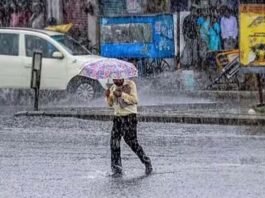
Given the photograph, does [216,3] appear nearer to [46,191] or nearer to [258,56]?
[258,56]

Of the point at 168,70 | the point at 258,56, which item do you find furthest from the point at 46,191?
the point at 168,70

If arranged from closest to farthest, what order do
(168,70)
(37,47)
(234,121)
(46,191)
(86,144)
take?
(46,191), (86,144), (234,121), (37,47), (168,70)

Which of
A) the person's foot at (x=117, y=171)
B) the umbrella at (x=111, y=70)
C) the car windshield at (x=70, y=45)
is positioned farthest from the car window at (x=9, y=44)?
the person's foot at (x=117, y=171)

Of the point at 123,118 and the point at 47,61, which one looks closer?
the point at 123,118

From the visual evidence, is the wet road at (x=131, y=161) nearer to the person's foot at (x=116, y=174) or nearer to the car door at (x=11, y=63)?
the person's foot at (x=116, y=174)

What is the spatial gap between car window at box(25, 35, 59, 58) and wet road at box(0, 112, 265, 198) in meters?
3.72

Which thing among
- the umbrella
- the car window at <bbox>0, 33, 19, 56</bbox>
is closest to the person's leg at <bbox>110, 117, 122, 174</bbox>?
the umbrella

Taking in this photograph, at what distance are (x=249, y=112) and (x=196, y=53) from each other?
8.04m

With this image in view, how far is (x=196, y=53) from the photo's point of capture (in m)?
27.0

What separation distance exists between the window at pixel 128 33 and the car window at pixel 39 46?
4.58m

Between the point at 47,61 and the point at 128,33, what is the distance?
4915mm

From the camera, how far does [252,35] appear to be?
1973 centimetres

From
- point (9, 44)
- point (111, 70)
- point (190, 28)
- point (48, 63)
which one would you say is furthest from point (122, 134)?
point (190, 28)

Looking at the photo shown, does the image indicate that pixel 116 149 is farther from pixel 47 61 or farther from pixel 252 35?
pixel 47 61
